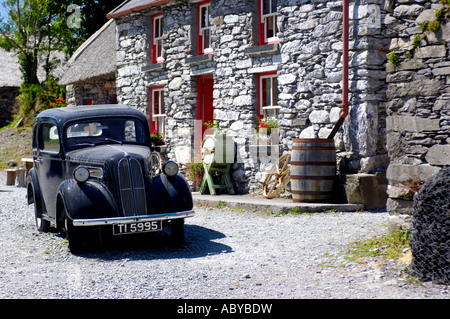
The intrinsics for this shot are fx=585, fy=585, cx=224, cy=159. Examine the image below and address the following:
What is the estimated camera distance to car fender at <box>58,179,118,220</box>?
251 inches

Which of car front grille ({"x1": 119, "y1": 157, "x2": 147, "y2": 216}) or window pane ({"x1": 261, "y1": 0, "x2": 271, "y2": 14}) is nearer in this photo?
car front grille ({"x1": 119, "y1": 157, "x2": 147, "y2": 216})

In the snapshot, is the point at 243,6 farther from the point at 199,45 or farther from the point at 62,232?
the point at 62,232

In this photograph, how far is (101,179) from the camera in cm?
671

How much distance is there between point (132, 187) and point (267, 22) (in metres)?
6.35

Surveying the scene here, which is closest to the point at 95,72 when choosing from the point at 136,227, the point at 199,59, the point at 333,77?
the point at 199,59

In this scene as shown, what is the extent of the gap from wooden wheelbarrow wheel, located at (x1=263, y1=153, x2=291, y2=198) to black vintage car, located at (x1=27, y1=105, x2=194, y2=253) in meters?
3.51

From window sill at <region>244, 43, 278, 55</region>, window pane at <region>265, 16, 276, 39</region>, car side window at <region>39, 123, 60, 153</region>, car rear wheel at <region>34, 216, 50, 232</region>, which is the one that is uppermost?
window pane at <region>265, 16, 276, 39</region>

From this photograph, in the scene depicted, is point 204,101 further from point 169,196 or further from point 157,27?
point 169,196

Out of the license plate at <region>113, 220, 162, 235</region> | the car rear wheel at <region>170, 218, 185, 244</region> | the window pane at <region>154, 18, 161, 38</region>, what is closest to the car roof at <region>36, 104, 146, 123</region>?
the car rear wheel at <region>170, 218, 185, 244</region>

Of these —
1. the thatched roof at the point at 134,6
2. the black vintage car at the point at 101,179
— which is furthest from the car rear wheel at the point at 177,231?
the thatched roof at the point at 134,6

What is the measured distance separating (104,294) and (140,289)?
12.4 inches

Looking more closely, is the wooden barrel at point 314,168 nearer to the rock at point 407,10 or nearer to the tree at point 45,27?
the rock at point 407,10

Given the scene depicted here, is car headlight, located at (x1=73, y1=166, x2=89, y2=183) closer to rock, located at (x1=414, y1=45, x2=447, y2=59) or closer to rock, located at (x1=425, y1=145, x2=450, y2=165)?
rock, located at (x1=425, y1=145, x2=450, y2=165)

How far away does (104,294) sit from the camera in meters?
4.95
